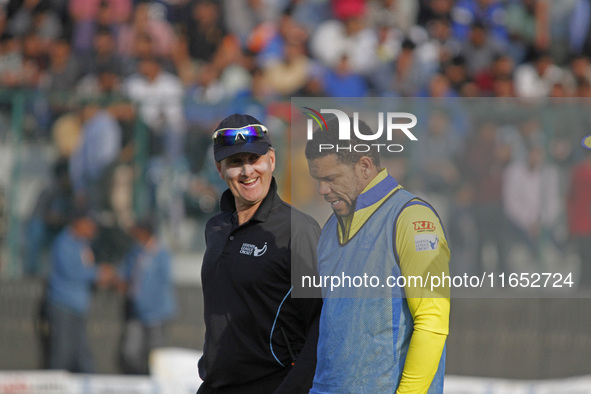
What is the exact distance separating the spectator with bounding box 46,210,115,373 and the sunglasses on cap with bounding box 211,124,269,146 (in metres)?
5.63

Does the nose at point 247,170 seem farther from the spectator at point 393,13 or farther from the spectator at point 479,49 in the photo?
the spectator at point 393,13

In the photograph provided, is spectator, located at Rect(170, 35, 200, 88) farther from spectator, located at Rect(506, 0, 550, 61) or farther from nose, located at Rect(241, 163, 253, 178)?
nose, located at Rect(241, 163, 253, 178)

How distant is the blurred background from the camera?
8172 mm

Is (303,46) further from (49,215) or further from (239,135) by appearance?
(239,135)

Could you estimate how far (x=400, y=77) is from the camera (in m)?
10.8

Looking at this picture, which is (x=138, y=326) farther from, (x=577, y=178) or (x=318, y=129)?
(x=318, y=129)

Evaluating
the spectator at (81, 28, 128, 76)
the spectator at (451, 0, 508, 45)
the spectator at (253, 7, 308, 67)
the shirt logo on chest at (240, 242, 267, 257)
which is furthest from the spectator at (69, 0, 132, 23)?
the shirt logo on chest at (240, 242, 267, 257)

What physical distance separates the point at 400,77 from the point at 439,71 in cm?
53

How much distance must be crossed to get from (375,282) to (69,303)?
6520 millimetres

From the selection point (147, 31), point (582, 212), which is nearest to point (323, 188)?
point (582, 212)

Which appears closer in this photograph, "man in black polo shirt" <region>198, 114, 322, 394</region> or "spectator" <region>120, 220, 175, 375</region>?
"man in black polo shirt" <region>198, 114, 322, 394</region>

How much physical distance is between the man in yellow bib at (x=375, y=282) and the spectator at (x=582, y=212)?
5.26 metres

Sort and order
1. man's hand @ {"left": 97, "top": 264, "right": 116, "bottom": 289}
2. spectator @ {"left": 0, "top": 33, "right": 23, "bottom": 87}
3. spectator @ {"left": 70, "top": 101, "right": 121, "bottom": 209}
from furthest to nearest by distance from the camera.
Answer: spectator @ {"left": 0, "top": 33, "right": 23, "bottom": 87}, man's hand @ {"left": 97, "top": 264, "right": 116, "bottom": 289}, spectator @ {"left": 70, "top": 101, "right": 121, "bottom": 209}

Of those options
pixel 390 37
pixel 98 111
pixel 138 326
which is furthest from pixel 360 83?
pixel 138 326
